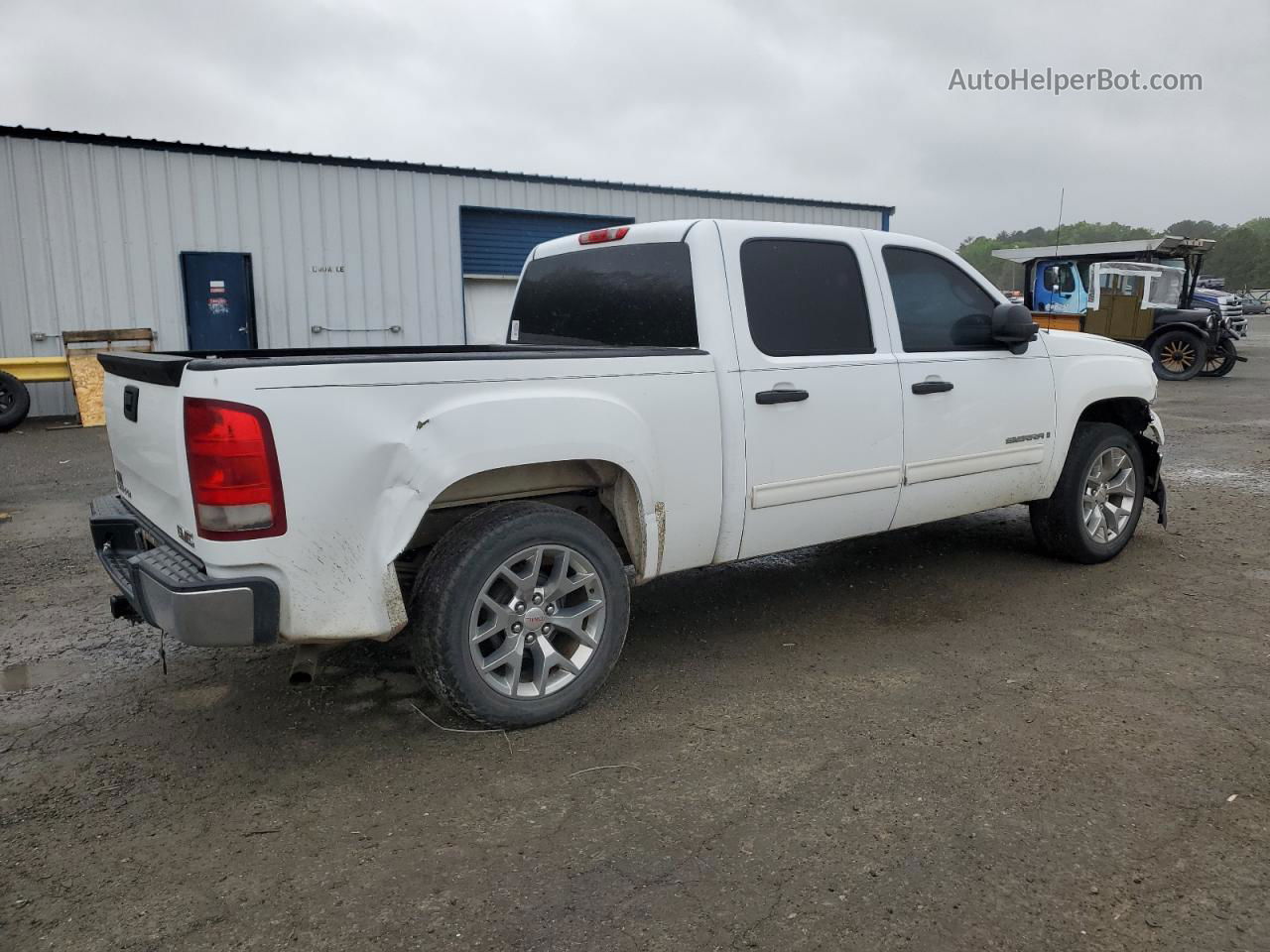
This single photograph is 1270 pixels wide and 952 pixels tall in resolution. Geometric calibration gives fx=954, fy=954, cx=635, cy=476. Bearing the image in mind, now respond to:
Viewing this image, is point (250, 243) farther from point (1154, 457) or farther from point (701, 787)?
point (701, 787)

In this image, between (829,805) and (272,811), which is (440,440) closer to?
(272,811)

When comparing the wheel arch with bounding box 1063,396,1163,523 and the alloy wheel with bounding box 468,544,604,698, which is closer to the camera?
the alloy wheel with bounding box 468,544,604,698

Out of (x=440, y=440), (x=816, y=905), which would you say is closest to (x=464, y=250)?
(x=440, y=440)

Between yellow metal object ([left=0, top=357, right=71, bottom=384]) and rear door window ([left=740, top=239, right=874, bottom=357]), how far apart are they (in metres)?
12.0

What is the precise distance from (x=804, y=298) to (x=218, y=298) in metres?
12.6

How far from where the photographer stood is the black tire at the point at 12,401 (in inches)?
484

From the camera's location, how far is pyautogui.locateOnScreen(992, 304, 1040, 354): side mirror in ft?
15.5

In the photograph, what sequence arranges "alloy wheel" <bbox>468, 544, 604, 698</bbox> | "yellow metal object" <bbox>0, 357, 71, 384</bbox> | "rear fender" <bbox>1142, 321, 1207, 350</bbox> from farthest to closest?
"rear fender" <bbox>1142, 321, 1207, 350</bbox> → "yellow metal object" <bbox>0, 357, 71, 384</bbox> → "alloy wheel" <bbox>468, 544, 604, 698</bbox>

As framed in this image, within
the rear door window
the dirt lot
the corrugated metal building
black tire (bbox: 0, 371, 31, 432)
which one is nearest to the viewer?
the dirt lot

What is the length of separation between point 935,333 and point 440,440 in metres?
2.71

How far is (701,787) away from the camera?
3.04m

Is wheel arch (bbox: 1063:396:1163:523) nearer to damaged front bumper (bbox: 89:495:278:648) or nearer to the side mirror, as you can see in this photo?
the side mirror

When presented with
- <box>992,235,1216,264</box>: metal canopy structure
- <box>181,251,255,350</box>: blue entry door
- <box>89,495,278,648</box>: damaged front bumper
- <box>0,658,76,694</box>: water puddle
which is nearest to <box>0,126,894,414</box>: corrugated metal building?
<box>181,251,255,350</box>: blue entry door

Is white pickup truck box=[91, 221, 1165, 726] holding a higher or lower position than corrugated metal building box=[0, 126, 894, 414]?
lower
